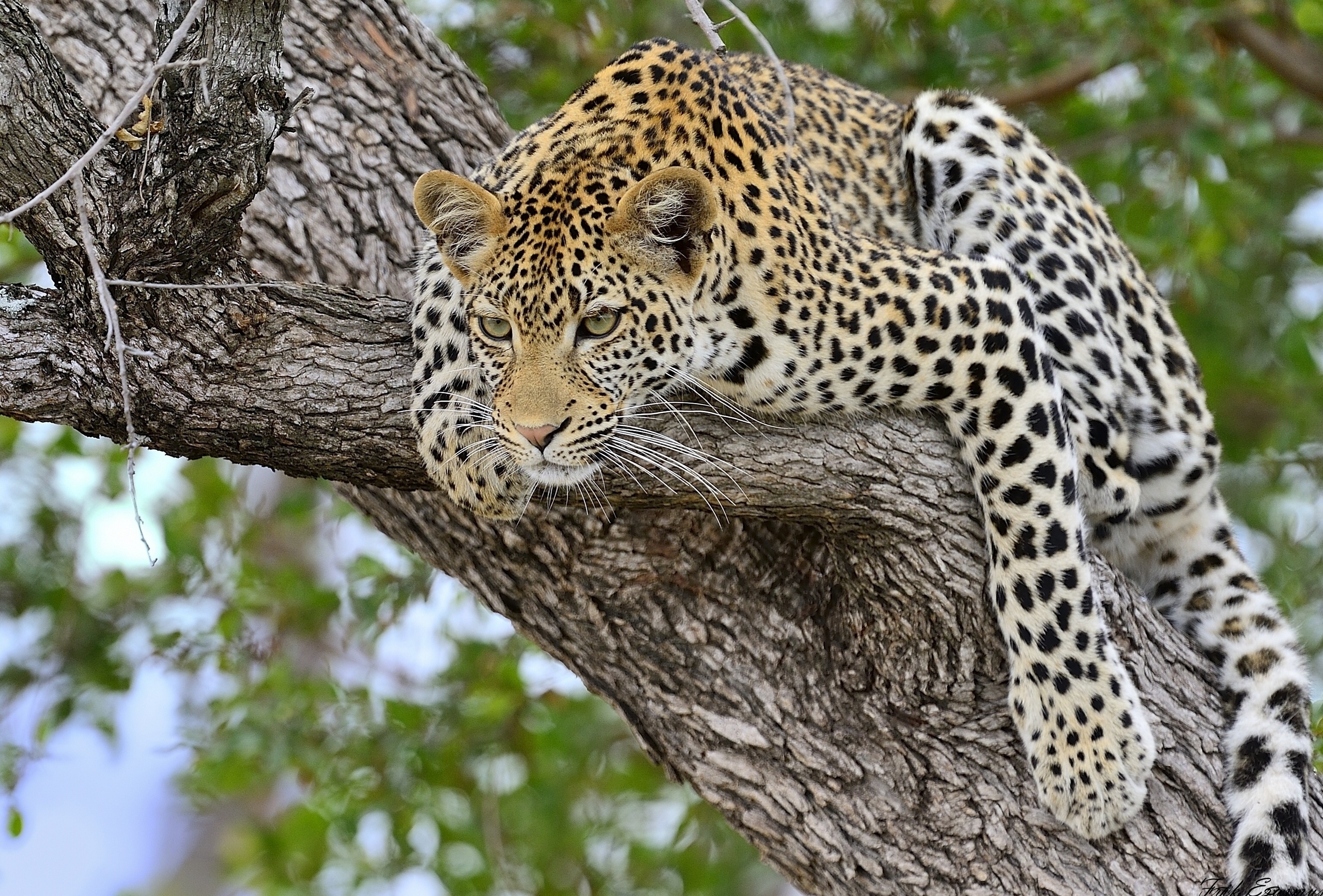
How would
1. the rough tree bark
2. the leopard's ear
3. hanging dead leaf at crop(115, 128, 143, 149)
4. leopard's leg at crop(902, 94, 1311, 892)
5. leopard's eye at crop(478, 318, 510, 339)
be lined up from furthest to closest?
leopard's leg at crop(902, 94, 1311, 892) < leopard's eye at crop(478, 318, 510, 339) < the leopard's ear < the rough tree bark < hanging dead leaf at crop(115, 128, 143, 149)

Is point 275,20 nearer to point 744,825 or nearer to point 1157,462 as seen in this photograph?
point 744,825

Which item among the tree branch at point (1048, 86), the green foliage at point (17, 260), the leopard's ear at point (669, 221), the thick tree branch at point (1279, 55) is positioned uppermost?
the thick tree branch at point (1279, 55)

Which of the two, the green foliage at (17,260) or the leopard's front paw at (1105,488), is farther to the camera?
the green foliage at (17,260)

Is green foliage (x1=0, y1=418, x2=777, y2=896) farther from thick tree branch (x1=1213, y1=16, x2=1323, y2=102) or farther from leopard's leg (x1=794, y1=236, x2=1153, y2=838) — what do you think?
thick tree branch (x1=1213, y1=16, x2=1323, y2=102)

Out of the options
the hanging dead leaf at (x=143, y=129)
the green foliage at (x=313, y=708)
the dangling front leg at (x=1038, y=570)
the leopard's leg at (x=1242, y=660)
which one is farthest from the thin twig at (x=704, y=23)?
the green foliage at (x=313, y=708)

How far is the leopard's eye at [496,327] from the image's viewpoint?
14.4 ft

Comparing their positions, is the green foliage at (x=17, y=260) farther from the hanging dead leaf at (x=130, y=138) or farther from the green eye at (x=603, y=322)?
the green eye at (x=603, y=322)

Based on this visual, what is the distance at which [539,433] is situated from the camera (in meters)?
4.17

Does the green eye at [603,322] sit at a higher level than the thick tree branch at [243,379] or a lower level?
higher

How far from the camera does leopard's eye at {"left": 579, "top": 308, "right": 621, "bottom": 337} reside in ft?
14.1

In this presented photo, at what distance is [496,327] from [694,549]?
1.10 metres

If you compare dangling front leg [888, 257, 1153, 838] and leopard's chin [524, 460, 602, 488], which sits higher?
dangling front leg [888, 257, 1153, 838]

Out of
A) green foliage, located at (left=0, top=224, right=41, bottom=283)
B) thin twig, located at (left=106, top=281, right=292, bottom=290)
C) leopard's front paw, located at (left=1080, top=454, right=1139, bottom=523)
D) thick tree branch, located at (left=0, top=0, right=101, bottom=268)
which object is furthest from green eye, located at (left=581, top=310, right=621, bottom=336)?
green foliage, located at (left=0, top=224, right=41, bottom=283)

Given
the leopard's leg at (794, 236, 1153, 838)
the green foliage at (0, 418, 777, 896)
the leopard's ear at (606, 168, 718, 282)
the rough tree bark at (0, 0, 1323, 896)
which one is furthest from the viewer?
the green foliage at (0, 418, 777, 896)
